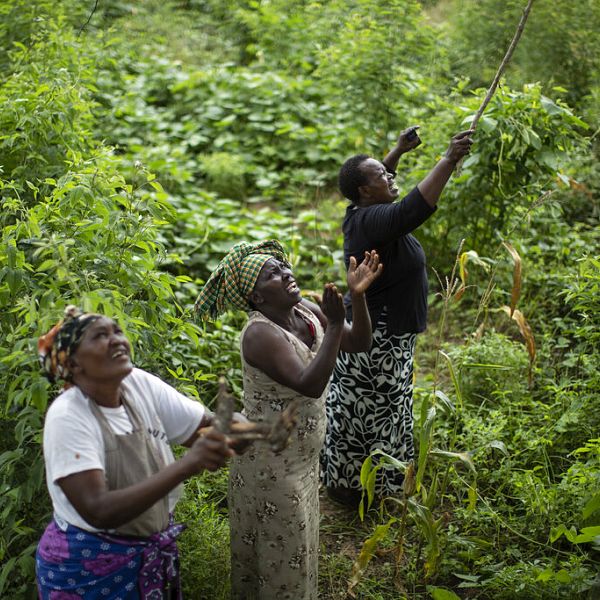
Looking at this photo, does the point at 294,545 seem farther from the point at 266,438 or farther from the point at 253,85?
the point at 253,85

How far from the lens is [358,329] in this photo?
2.83 m

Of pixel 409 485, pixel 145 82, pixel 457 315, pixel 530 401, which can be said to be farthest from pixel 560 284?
pixel 145 82

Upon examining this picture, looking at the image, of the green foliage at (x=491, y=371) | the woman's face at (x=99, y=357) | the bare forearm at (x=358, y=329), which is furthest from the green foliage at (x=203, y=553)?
the green foliage at (x=491, y=371)

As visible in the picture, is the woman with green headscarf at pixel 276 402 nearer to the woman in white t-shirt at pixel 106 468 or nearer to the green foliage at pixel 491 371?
the woman in white t-shirt at pixel 106 468

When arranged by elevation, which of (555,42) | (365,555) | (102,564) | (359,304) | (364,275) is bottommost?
(365,555)

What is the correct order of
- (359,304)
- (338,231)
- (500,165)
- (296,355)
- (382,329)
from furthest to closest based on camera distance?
1. (338,231)
2. (500,165)
3. (382,329)
4. (359,304)
5. (296,355)

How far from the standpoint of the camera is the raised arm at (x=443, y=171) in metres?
3.13

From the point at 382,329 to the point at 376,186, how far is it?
2.27 ft

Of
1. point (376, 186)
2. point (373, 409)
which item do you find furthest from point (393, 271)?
point (373, 409)

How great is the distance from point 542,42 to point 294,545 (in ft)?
18.8

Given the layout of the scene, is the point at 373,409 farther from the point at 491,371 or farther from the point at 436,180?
the point at 436,180

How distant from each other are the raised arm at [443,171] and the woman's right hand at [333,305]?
36.0 inches

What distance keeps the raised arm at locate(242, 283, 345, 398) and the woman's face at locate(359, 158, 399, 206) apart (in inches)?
42.6

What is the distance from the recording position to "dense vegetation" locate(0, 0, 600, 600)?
283cm
